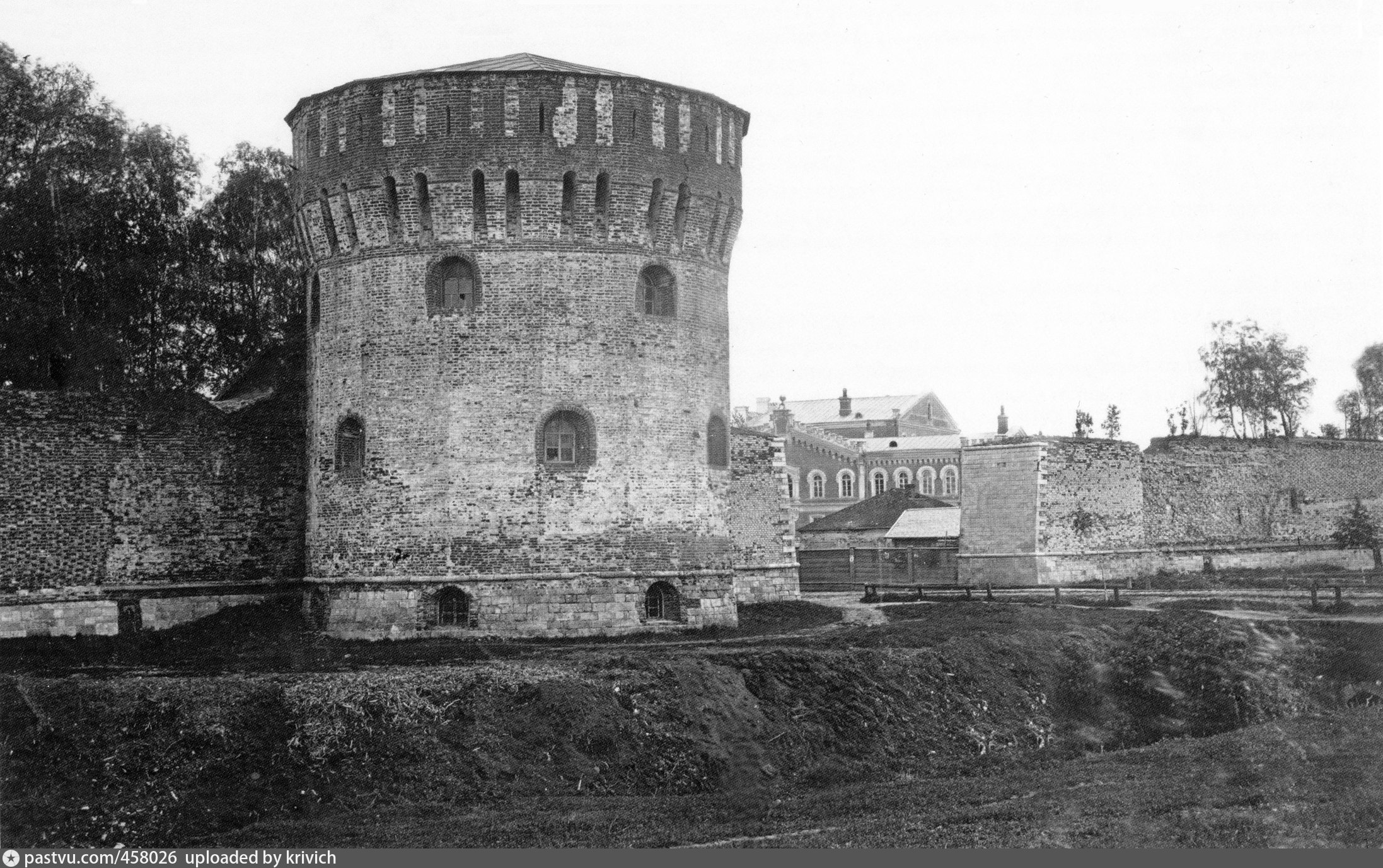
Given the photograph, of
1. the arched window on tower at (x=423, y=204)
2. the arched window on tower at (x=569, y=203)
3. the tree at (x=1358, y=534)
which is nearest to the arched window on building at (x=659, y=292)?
the arched window on tower at (x=569, y=203)

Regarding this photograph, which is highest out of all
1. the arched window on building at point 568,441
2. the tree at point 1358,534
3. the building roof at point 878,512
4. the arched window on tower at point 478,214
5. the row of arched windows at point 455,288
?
the arched window on tower at point 478,214

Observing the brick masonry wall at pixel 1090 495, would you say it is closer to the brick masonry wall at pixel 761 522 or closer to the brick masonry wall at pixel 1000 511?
the brick masonry wall at pixel 1000 511

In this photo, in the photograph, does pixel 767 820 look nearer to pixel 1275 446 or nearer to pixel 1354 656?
pixel 1354 656

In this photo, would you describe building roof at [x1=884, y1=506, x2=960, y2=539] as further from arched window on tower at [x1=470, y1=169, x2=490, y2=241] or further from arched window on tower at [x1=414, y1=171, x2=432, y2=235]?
→ arched window on tower at [x1=414, y1=171, x2=432, y2=235]

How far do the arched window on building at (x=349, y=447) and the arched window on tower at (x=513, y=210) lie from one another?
15.1ft

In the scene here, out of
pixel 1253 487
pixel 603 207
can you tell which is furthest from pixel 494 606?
pixel 1253 487

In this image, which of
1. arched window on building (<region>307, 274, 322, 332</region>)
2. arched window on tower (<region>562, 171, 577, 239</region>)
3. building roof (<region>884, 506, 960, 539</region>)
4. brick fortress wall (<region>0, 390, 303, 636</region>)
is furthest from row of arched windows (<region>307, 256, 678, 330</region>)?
building roof (<region>884, 506, 960, 539</region>)

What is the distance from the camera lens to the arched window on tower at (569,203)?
2794cm

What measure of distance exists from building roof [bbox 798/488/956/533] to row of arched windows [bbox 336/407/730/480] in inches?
940

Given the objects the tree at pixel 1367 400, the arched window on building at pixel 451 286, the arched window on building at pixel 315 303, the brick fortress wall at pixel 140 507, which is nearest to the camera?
the brick fortress wall at pixel 140 507

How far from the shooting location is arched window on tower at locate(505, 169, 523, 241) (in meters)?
27.8

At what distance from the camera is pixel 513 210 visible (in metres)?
27.9

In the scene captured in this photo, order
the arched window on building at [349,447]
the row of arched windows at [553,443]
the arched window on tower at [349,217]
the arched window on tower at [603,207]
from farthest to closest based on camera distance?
the arched window on tower at [349,217], the arched window on building at [349,447], the arched window on tower at [603,207], the row of arched windows at [553,443]

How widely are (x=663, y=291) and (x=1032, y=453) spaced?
14.1 meters
